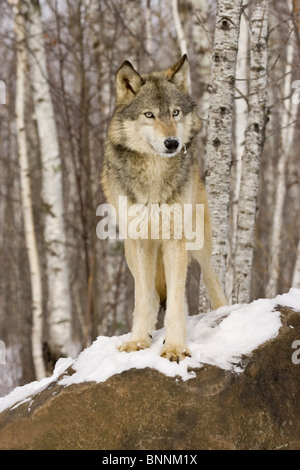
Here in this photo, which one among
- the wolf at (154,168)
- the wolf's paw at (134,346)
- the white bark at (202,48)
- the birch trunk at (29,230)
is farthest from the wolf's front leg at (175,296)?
the white bark at (202,48)

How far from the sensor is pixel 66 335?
8258 millimetres

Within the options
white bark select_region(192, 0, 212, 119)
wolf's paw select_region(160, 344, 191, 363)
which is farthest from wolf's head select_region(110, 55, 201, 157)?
white bark select_region(192, 0, 212, 119)

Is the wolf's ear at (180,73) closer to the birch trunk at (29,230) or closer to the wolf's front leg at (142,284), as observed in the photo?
the wolf's front leg at (142,284)

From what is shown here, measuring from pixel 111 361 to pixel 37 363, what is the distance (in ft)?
16.3

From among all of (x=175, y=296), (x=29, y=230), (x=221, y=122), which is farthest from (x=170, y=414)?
(x=29, y=230)

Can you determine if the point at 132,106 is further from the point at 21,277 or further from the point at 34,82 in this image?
the point at 21,277

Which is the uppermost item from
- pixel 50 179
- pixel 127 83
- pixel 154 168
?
pixel 127 83

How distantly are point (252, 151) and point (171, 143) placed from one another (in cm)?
314

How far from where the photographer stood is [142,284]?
13.4 ft

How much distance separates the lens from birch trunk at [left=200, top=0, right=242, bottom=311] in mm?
5660

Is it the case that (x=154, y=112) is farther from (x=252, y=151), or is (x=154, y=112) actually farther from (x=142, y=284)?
(x=252, y=151)

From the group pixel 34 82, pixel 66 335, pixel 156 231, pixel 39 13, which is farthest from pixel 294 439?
pixel 39 13

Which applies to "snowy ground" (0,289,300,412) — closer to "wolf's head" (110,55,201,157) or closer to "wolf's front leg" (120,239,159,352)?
"wolf's front leg" (120,239,159,352)
